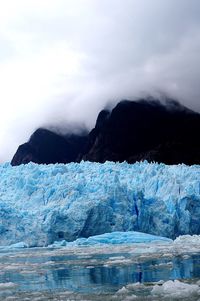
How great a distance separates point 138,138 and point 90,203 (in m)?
26.2

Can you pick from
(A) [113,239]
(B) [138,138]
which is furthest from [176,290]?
(B) [138,138]

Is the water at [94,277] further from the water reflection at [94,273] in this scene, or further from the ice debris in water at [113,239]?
the ice debris in water at [113,239]

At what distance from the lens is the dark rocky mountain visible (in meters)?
46.7

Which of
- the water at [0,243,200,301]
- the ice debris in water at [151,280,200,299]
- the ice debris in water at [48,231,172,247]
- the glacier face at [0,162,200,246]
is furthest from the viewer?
the glacier face at [0,162,200,246]

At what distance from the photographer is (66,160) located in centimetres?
5491

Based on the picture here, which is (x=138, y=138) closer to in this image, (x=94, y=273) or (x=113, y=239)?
(x=113, y=239)

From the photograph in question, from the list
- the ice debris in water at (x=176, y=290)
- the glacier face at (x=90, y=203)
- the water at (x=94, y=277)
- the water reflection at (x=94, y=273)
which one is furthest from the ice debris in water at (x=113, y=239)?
the ice debris in water at (x=176, y=290)

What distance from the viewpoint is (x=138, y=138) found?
49.6 meters

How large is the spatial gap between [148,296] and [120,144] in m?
42.8

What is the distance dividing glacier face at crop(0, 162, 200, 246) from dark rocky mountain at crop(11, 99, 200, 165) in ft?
54.5

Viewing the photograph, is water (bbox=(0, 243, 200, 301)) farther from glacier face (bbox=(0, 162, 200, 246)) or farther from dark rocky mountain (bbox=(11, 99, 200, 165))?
dark rocky mountain (bbox=(11, 99, 200, 165))

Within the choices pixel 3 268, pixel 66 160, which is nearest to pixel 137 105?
pixel 66 160

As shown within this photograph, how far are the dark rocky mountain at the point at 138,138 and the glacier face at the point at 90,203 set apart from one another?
1660cm

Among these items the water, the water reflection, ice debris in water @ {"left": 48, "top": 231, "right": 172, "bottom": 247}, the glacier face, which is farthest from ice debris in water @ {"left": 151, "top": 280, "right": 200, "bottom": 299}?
the glacier face
